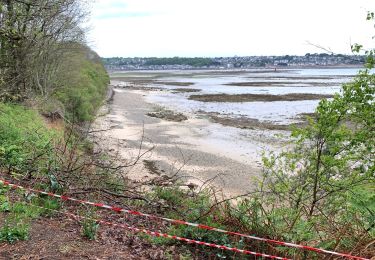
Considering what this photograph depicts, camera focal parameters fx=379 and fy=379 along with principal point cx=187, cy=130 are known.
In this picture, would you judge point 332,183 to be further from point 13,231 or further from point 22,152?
point 22,152

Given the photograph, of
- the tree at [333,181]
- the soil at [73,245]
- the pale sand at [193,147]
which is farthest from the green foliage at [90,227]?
the pale sand at [193,147]

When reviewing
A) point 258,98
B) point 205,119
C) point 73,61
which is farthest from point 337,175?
point 258,98

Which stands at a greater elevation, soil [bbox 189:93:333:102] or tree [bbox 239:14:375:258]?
tree [bbox 239:14:375:258]

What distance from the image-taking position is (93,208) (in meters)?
7.05

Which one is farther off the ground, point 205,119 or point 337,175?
point 337,175

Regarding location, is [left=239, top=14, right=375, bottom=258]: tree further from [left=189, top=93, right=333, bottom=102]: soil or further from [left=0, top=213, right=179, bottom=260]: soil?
[left=189, top=93, right=333, bottom=102]: soil

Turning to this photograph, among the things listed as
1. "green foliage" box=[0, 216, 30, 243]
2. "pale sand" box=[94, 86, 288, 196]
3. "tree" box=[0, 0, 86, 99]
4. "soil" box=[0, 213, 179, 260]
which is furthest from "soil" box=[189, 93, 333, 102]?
"green foliage" box=[0, 216, 30, 243]

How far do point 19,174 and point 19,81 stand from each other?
1261 cm

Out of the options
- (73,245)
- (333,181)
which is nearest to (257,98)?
(333,181)

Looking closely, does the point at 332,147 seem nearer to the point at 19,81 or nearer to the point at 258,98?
the point at 19,81

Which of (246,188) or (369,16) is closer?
(369,16)

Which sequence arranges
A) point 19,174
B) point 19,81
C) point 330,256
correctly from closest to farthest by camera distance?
point 330,256
point 19,174
point 19,81

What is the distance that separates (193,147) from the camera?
2295 centimetres

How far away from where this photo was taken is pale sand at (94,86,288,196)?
1652 cm
